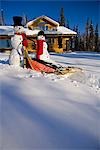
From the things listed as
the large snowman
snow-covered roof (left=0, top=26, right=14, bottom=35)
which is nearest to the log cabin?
snow-covered roof (left=0, top=26, right=14, bottom=35)

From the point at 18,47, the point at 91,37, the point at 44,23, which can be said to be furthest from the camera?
the point at 91,37

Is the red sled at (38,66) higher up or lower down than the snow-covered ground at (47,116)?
higher up

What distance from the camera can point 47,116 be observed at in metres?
4.93

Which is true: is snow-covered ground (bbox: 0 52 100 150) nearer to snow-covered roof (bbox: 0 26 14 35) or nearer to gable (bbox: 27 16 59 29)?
snow-covered roof (bbox: 0 26 14 35)

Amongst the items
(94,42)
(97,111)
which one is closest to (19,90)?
(97,111)

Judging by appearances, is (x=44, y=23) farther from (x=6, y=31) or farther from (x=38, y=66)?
(x=38, y=66)

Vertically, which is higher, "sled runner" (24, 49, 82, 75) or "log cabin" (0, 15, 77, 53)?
"log cabin" (0, 15, 77, 53)

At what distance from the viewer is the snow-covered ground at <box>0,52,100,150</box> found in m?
4.05

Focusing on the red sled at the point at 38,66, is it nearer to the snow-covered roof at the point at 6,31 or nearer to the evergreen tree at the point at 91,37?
the snow-covered roof at the point at 6,31

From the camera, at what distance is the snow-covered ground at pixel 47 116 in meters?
4.05

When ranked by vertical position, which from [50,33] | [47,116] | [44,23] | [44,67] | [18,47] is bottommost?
[47,116]

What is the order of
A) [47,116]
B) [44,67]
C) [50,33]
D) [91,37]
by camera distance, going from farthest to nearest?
1. [91,37]
2. [50,33]
3. [44,67]
4. [47,116]

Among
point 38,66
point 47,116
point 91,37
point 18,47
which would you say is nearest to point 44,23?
point 18,47

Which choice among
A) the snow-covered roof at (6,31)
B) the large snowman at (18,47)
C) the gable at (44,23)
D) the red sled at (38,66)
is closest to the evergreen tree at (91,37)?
the gable at (44,23)
